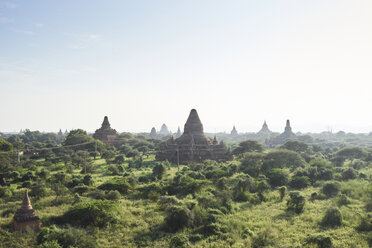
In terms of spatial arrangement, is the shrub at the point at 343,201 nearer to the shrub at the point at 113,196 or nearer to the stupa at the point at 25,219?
the shrub at the point at 113,196

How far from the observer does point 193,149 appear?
161 ft

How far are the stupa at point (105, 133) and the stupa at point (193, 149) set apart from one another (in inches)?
1085

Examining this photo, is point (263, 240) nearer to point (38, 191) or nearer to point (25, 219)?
point (25, 219)

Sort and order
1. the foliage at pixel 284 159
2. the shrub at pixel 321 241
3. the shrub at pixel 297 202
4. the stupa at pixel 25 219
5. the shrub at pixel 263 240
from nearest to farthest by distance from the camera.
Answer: the shrub at pixel 321 241
the shrub at pixel 263 240
the stupa at pixel 25 219
the shrub at pixel 297 202
the foliage at pixel 284 159

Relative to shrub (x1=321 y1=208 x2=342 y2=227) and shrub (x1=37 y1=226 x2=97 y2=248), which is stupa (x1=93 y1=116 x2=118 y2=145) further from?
shrub (x1=321 y1=208 x2=342 y2=227)

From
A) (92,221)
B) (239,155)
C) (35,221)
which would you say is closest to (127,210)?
(92,221)

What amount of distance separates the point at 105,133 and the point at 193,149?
35.0 meters

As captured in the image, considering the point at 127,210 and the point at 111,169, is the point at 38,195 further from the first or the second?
the point at 111,169

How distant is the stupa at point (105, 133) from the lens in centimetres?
7419

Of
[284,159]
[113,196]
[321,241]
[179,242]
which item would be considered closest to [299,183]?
[284,159]

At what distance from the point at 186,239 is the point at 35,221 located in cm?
903

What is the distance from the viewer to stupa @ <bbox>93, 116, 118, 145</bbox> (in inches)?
2921

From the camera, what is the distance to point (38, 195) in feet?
75.2

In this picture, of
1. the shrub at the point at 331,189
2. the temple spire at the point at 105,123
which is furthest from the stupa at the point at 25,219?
the temple spire at the point at 105,123
